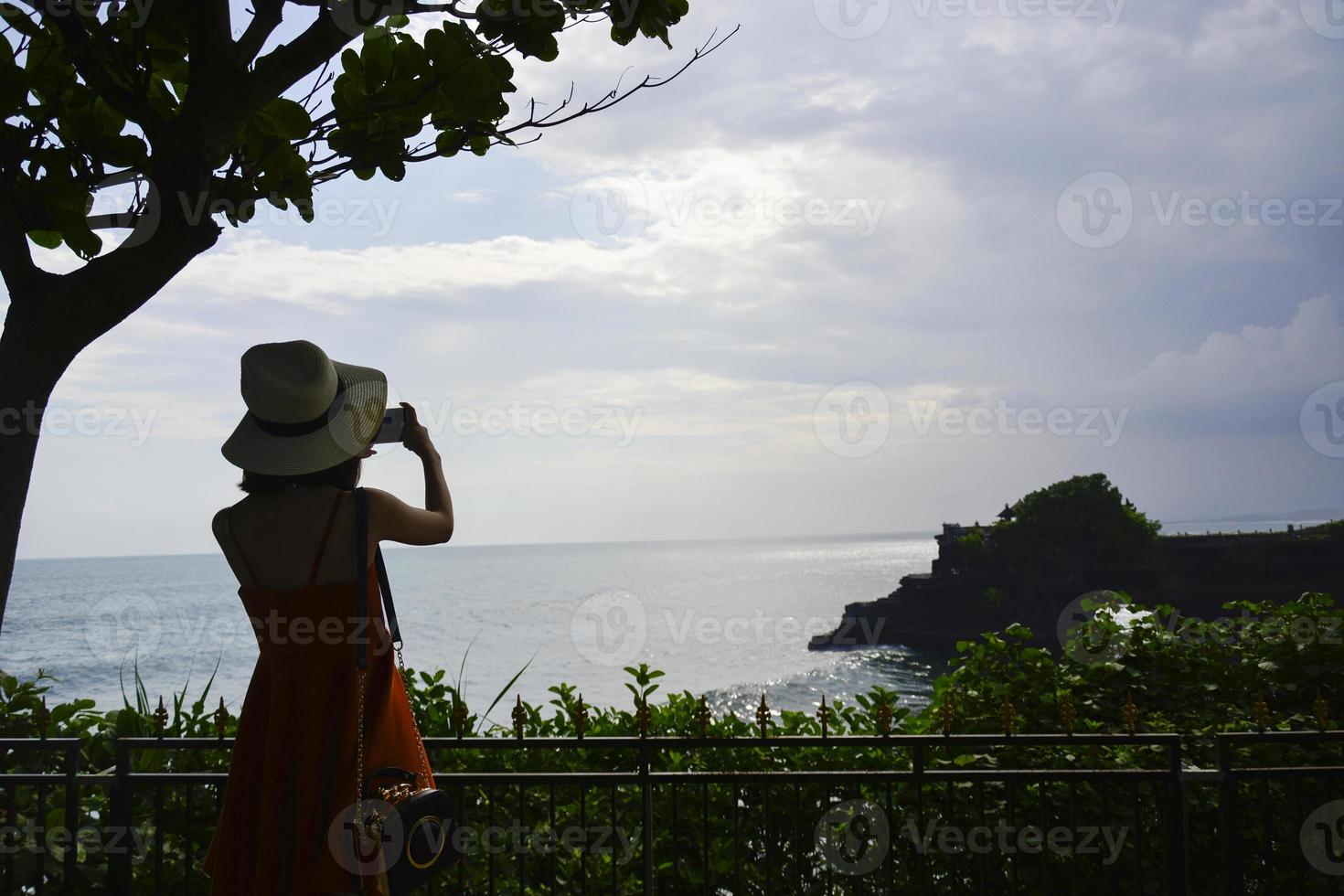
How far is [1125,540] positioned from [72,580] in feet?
600

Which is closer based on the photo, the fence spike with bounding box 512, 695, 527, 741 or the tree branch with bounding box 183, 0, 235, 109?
the tree branch with bounding box 183, 0, 235, 109

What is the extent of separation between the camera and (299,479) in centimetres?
234

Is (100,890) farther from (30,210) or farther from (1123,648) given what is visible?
(1123,648)

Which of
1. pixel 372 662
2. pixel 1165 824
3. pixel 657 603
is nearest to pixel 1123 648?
pixel 1165 824

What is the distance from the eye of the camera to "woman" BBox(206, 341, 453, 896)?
2.28 metres

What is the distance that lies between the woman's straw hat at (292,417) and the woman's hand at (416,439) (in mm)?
159

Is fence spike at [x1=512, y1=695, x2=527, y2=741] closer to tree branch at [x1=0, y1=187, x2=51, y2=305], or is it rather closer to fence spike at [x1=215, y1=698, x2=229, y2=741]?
fence spike at [x1=215, y1=698, x2=229, y2=741]

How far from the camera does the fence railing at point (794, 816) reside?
12.6ft
